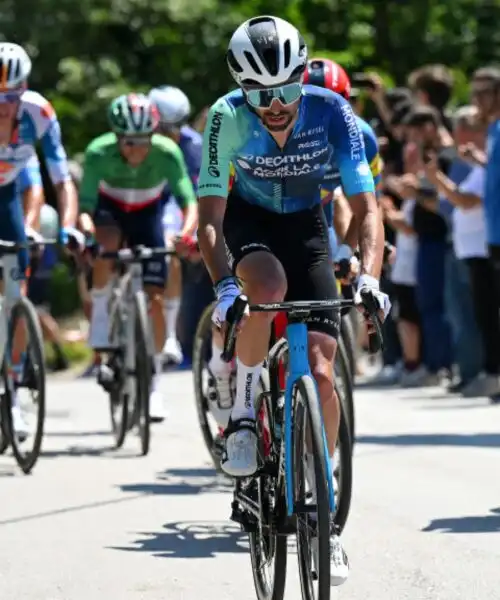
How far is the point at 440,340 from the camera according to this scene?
591 inches

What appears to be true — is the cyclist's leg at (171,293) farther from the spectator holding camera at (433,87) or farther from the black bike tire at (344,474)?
the black bike tire at (344,474)

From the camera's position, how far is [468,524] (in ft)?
27.6

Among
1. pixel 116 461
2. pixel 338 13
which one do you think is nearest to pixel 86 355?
pixel 338 13

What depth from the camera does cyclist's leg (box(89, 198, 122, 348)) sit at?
1174 cm

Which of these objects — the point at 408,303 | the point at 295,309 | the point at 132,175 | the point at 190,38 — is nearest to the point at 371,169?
the point at 132,175

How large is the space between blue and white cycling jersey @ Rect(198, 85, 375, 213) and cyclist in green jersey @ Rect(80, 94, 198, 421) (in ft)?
13.5

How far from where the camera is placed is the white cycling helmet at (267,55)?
277 inches

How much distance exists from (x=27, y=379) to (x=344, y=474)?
3.22 metres

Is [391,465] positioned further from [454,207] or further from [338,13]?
[338,13]

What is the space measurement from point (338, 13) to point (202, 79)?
1728mm

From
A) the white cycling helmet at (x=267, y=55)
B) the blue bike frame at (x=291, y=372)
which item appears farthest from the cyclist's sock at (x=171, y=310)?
the blue bike frame at (x=291, y=372)

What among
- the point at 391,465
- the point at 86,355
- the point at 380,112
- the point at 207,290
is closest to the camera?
the point at 391,465

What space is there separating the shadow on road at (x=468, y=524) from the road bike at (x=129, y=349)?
2707 millimetres

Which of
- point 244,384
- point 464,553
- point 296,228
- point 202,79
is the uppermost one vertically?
point 202,79
